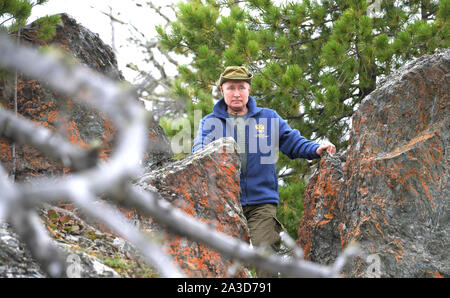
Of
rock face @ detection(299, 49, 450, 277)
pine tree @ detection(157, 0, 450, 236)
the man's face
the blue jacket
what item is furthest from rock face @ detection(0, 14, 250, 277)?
pine tree @ detection(157, 0, 450, 236)

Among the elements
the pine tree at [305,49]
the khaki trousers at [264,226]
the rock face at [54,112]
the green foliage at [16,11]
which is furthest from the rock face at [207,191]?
the pine tree at [305,49]

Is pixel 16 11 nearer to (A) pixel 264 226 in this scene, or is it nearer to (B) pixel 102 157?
(B) pixel 102 157

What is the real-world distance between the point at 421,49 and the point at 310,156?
258 cm

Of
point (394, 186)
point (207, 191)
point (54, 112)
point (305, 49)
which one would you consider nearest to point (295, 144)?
point (394, 186)

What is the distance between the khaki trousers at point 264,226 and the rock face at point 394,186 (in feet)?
0.93

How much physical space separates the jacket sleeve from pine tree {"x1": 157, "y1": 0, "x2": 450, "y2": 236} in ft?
4.98

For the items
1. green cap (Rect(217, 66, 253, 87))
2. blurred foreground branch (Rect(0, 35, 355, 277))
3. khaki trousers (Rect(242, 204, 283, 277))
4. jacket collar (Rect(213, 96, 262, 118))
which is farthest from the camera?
jacket collar (Rect(213, 96, 262, 118))

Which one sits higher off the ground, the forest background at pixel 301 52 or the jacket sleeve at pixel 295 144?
the forest background at pixel 301 52

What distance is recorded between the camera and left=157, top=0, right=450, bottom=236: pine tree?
19.6 feet

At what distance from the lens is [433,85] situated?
153 inches

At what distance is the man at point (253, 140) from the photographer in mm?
4496

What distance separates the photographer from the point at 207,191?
3.58 meters

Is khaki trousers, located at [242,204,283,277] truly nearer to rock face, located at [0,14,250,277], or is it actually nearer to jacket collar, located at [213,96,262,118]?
rock face, located at [0,14,250,277]

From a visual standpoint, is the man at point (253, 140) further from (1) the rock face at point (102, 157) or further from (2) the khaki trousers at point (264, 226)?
(1) the rock face at point (102, 157)
